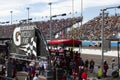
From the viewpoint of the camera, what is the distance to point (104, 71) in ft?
76.6

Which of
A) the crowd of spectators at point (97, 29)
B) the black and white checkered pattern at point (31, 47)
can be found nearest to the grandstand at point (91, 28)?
the crowd of spectators at point (97, 29)

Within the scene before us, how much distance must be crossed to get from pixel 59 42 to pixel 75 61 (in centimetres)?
234

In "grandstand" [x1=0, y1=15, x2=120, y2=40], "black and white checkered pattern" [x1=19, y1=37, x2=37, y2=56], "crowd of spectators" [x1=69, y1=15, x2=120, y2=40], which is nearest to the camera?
"black and white checkered pattern" [x1=19, y1=37, x2=37, y2=56]

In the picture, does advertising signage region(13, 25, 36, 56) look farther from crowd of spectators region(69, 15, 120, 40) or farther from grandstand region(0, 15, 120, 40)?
crowd of spectators region(69, 15, 120, 40)

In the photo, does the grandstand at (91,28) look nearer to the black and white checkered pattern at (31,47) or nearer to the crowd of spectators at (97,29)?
the crowd of spectators at (97,29)

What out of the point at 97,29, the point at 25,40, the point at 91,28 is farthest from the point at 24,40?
the point at 91,28

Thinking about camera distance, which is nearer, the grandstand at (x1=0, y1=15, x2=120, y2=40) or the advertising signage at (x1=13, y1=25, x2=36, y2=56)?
the advertising signage at (x1=13, y1=25, x2=36, y2=56)

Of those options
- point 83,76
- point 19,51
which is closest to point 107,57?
point 83,76

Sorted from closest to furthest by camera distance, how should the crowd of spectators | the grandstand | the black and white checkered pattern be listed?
the black and white checkered pattern → the crowd of spectators → the grandstand

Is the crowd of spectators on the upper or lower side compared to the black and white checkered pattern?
upper

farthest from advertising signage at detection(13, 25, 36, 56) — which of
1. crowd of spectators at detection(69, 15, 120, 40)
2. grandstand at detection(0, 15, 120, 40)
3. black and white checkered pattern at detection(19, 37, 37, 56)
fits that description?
crowd of spectators at detection(69, 15, 120, 40)

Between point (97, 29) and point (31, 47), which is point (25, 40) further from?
point (97, 29)

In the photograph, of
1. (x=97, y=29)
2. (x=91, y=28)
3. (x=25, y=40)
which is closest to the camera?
(x=25, y=40)

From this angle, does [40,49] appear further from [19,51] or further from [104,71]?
[104,71]
